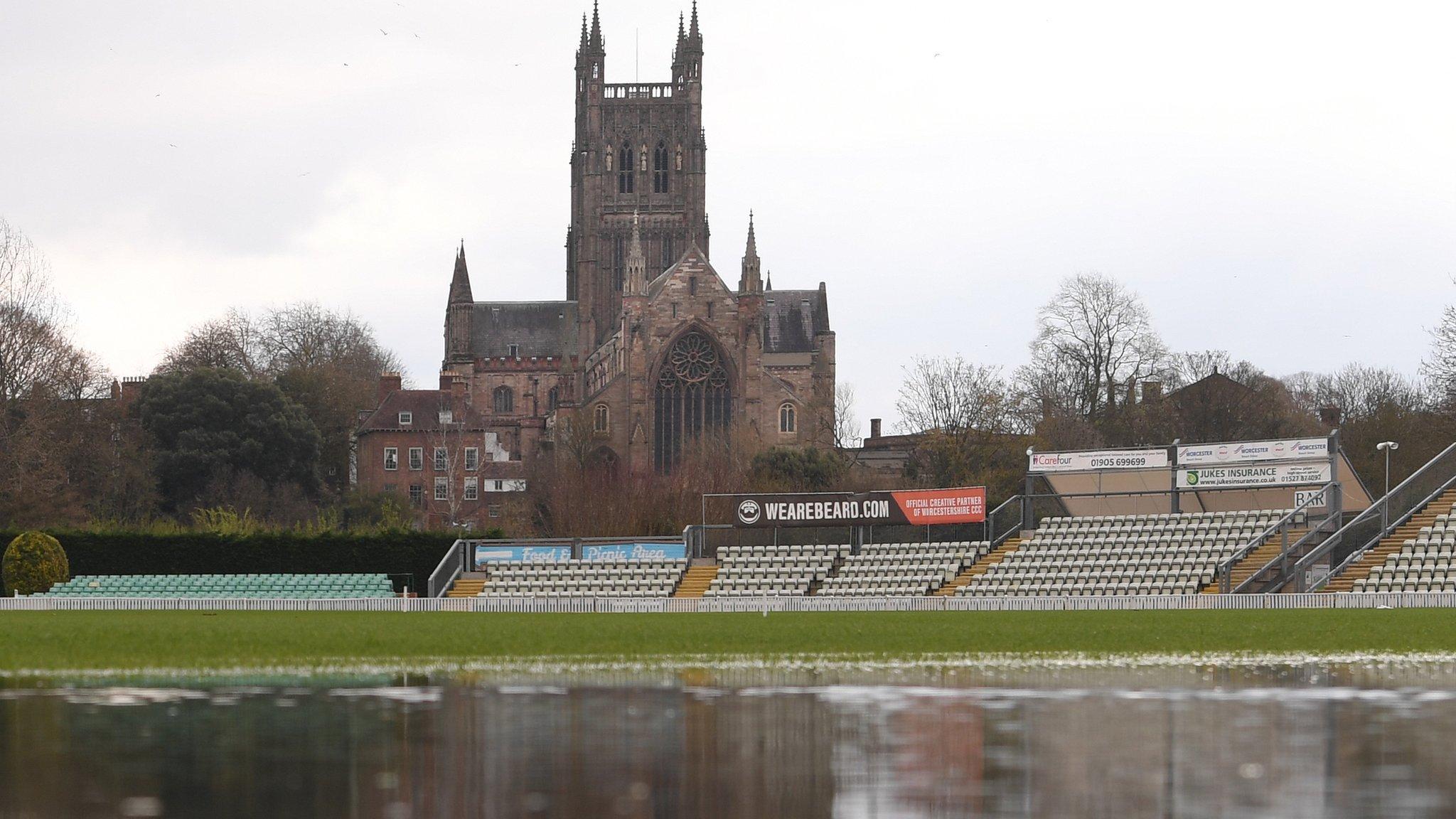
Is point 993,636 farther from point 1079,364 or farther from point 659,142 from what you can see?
point 659,142

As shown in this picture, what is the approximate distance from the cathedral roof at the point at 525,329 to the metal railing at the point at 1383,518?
4342 inches

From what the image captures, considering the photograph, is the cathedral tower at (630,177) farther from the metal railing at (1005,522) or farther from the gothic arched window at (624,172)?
the metal railing at (1005,522)

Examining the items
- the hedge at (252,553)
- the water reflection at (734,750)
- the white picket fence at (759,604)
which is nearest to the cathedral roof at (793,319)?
the hedge at (252,553)

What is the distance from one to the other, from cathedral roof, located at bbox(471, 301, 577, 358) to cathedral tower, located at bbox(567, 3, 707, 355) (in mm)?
3207

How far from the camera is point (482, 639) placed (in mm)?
30234

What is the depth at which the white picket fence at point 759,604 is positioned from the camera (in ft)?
155

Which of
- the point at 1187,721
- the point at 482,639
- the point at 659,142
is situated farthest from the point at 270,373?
the point at 1187,721

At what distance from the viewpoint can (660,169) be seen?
16188 centimetres

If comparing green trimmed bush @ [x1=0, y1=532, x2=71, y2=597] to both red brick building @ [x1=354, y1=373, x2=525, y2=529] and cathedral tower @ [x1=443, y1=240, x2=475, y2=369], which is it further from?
cathedral tower @ [x1=443, y1=240, x2=475, y2=369]

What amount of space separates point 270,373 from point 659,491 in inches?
1698

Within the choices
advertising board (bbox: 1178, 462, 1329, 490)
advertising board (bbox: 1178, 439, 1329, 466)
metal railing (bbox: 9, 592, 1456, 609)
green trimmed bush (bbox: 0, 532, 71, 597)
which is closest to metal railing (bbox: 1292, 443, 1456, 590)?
metal railing (bbox: 9, 592, 1456, 609)

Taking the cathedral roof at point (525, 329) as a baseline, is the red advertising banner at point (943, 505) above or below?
below

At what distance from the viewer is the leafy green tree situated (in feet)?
331

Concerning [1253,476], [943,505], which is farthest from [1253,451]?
[943,505]
